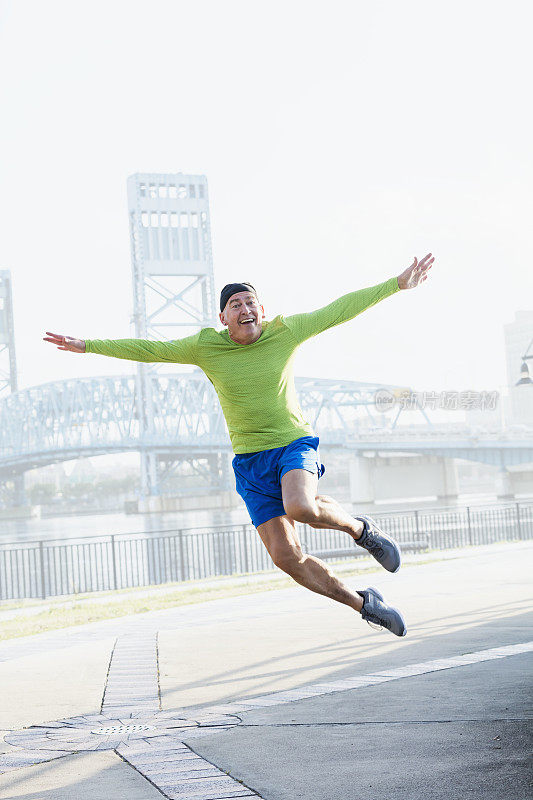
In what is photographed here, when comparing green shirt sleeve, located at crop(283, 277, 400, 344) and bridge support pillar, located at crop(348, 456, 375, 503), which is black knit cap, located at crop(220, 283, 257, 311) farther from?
bridge support pillar, located at crop(348, 456, 375, 503)

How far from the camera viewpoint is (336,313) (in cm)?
500

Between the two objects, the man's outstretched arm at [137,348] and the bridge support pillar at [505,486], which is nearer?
the man's outstretched arm at [137,348]

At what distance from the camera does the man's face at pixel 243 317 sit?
489 cm

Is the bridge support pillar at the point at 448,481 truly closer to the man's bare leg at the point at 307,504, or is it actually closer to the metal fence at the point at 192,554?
the metal fence at the point at 192,554

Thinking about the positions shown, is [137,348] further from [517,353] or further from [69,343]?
[517,353]

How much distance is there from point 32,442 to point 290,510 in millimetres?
112706

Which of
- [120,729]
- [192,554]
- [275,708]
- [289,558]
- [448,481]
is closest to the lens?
[289,558]

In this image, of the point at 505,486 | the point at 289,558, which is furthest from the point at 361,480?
the point at 289,558

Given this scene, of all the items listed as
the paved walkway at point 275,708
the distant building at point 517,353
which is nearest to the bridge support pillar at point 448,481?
the distant building at point 517,353

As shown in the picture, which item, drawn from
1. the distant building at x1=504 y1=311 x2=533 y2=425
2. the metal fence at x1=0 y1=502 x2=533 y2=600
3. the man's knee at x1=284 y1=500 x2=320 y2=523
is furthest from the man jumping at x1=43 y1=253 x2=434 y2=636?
the distant building at x1=504 y1=311 x2=533 y2=425

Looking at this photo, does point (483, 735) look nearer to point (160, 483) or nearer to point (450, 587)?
point (450, 587)

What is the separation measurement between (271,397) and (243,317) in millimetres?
429

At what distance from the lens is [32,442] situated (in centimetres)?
11381

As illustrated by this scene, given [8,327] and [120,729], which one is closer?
[120,729]
